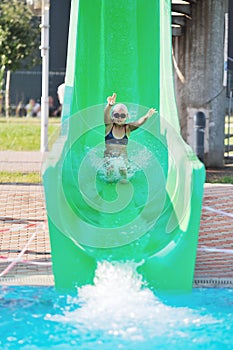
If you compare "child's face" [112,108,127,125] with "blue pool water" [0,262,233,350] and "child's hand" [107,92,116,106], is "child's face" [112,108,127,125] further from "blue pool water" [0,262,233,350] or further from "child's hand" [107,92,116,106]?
"blue pool water" [0,262,233,350]

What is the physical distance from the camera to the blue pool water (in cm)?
543

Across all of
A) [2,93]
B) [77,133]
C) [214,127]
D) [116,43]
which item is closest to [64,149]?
[77,133]

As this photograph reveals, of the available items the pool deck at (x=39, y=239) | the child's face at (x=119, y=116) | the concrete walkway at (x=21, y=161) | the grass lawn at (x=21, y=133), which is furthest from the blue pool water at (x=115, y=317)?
the grass lawn at (x=21, y=133)

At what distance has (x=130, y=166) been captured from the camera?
7.78m

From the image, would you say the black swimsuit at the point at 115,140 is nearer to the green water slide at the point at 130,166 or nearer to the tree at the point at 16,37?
the green water slide at the point at 130,166

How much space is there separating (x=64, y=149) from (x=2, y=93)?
1917 cm

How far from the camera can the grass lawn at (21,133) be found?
54.5 feet

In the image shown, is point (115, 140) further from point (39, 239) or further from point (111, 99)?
point (39, 239)

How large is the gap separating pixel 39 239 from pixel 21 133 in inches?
454

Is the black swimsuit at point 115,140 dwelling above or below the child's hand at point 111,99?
below

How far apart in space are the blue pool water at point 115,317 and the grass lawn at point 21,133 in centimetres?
830

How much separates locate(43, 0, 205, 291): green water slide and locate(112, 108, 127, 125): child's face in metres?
0.13

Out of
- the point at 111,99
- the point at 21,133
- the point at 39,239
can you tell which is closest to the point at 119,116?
the point at 111,99

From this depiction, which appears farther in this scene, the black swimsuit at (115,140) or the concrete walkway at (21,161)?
the concrete walkway at (21,161)
